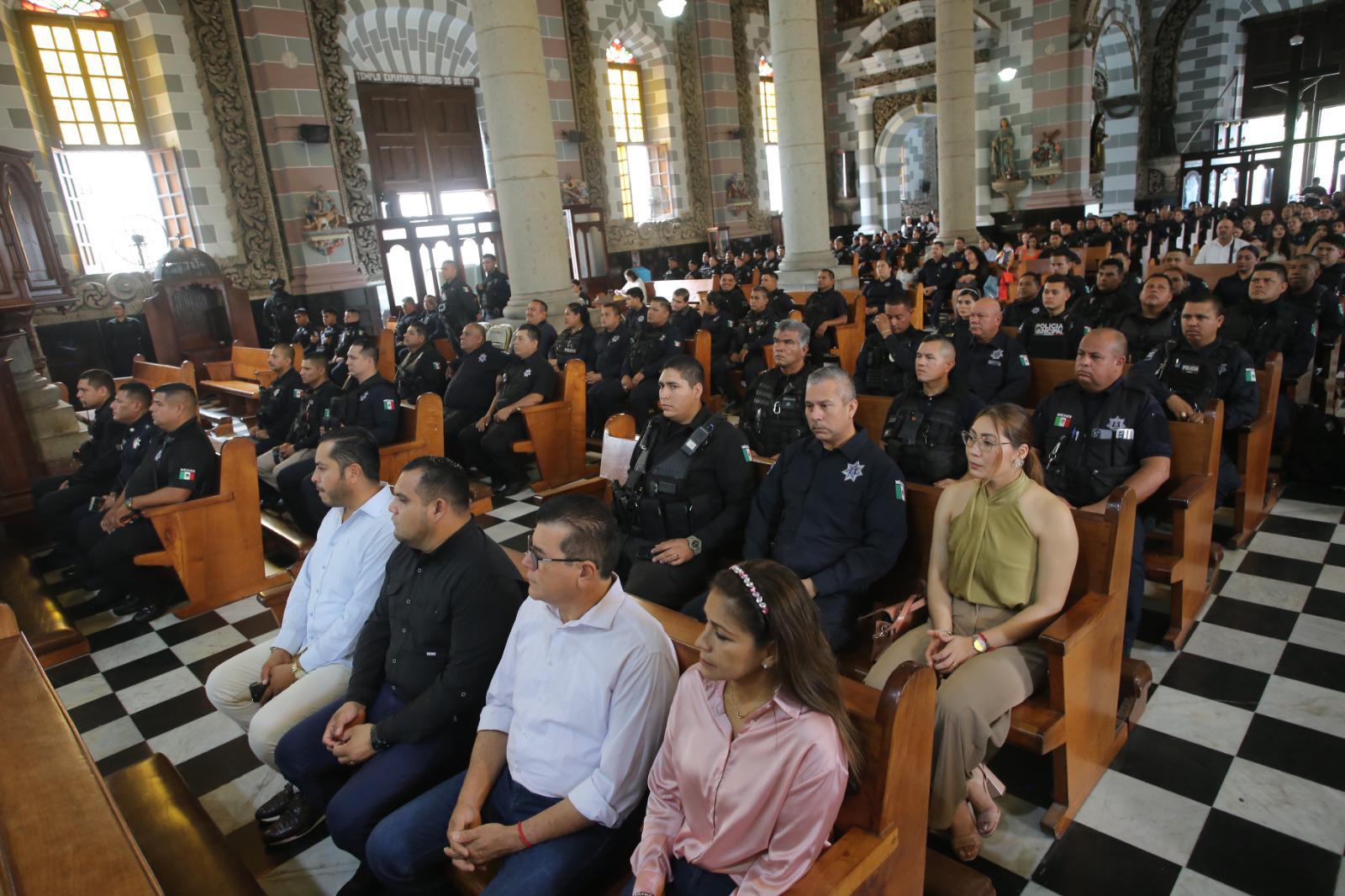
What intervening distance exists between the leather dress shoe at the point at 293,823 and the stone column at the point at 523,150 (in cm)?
620

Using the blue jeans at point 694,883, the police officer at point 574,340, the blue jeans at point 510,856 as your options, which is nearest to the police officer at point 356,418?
the police officer at point 574,340

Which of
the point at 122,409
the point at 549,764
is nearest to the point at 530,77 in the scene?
the point at 122,409

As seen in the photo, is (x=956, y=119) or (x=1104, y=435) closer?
(x=1104, y=435)

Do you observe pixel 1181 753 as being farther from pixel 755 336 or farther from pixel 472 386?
pixel 755 336

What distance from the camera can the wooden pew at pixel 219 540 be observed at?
4.43 m

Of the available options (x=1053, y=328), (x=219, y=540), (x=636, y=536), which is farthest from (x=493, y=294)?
(x=636, y=536)

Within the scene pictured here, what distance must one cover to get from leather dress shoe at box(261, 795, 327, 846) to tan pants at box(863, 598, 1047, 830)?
1.92 m

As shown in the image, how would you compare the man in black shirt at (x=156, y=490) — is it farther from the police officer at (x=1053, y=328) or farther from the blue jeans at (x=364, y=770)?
the police officer at (x=1053, y=328)

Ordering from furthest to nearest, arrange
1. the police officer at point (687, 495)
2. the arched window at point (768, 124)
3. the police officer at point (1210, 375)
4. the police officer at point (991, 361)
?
1. the arched window at point (768, 124)
2. the police officer at point (991, 361)
3. the police officer at point (1210, 375)
4. the police officer at point (687, 495)

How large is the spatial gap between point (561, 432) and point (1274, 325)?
4865 mm

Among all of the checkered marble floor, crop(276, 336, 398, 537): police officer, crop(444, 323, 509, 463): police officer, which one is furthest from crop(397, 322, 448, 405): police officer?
the checkered marble floor

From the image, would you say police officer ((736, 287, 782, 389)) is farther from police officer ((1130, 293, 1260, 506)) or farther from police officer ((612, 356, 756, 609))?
police officer ((612, 356, 756, 609))

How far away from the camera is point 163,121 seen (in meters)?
11.7

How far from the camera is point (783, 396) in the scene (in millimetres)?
4254
